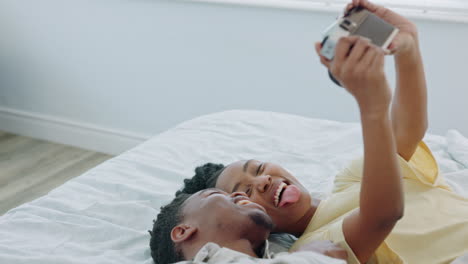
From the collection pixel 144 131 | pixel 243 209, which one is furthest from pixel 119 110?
pixel 243 209

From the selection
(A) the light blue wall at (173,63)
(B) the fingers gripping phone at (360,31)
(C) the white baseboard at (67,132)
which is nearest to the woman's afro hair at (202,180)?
(B) the fingers gripping phone at (360,31)

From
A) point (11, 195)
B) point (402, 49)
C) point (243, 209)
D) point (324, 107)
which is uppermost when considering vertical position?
point (402, 49)

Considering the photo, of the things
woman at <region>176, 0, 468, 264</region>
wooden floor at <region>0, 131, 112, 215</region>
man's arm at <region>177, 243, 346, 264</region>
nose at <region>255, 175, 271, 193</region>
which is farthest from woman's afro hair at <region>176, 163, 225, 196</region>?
wooden floor at <region>0, 131, 112, 215</region>

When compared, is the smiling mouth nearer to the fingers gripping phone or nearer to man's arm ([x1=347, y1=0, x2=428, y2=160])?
man's arm ([x1=347, y1=0, x2=428, y2=160])

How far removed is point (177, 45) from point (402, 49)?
→ 1819mm

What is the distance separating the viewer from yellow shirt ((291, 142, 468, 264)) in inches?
42.9

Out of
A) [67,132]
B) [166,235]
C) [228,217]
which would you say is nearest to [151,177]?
[166,235]

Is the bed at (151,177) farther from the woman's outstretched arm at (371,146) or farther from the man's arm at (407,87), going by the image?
the woman's outstretched arm at (371,146)

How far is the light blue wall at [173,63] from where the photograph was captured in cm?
227

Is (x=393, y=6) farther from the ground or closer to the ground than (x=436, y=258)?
farther from the ground

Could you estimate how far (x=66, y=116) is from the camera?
3.14 metres

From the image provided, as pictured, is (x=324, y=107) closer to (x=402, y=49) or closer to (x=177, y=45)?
(x=177, y=45)

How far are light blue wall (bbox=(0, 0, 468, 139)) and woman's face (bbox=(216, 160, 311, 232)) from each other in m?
1.15

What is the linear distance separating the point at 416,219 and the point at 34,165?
224 centimetres
